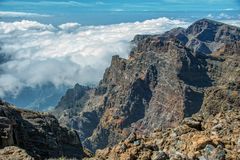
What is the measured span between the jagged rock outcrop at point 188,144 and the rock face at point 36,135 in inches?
343

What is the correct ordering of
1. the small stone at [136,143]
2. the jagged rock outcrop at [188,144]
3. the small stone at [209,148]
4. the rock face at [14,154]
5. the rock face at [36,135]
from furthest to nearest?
the rock face at [36,135], the small stone at [136,143], the rock face at [14,154], the small stone at [209,148], the jagged rock outcrop at [188,144]

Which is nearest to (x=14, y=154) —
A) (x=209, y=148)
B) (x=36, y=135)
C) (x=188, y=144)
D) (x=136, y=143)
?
(x=136, y=143)

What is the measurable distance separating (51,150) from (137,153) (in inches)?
788

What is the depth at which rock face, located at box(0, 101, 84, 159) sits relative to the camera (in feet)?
112

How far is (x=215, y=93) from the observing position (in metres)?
139

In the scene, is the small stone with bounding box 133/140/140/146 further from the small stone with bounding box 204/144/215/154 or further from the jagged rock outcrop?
the small stone with bounding box 204/144/215/154

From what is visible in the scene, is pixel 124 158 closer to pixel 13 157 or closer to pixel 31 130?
pixel 13 157

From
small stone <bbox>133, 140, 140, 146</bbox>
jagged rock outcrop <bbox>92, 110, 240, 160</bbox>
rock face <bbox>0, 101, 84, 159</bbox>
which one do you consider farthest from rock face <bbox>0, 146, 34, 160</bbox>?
rock face <bbox>0, 101, 84, 159</bbox>

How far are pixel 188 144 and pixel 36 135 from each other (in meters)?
20.3

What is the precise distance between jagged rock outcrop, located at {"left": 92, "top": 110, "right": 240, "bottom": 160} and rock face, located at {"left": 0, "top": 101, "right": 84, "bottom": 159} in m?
8.72

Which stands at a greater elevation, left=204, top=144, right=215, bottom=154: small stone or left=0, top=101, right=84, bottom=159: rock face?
left=204, top=144, right=215, bottom=154: small stone

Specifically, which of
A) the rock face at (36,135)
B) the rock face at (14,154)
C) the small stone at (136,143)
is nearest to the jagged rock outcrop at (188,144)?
the small stone at (136,143)

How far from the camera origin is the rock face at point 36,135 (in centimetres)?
3425

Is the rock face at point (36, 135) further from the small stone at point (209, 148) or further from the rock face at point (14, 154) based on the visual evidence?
the small stone at point (209, 148)
